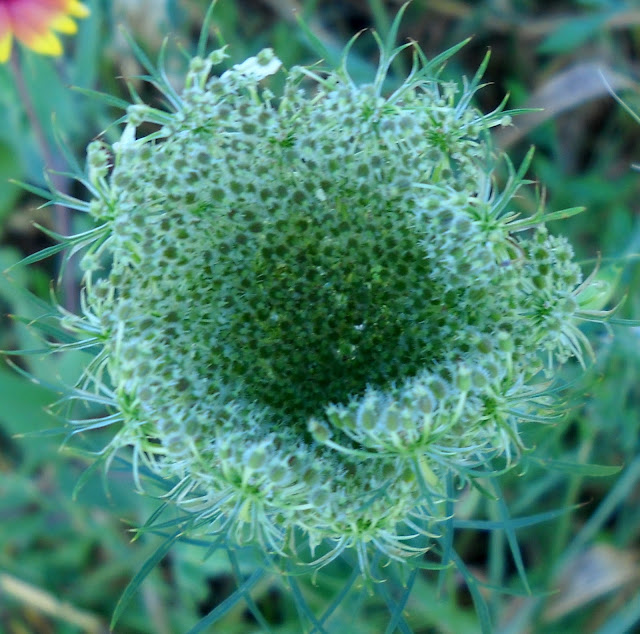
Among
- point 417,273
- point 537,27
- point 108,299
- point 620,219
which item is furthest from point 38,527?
point 537,27

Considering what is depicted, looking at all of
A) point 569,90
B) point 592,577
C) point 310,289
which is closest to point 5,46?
point 310,289

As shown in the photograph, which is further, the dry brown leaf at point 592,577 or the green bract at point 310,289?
the dry brown leaf at point 592,577

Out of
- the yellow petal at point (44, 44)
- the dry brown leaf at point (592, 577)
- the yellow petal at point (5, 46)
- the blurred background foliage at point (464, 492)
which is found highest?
the yellow petal at point (5, 46)

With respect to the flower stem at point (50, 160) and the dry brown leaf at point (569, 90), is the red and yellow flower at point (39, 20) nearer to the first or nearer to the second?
the flower stem at point (50, 160)

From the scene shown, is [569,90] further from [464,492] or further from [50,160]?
[50,160]

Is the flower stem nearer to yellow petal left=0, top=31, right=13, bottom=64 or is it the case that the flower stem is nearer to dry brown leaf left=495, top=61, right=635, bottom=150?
yellow petal left=0, top=31, right=13, bottom=64

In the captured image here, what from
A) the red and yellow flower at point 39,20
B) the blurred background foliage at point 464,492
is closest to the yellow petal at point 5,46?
the red and yellow flower at point 39,20

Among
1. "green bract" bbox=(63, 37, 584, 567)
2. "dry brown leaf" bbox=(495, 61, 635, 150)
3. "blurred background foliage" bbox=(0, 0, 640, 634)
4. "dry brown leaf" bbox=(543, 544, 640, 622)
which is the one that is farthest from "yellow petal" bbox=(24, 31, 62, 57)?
"dry brown leaf" bbox=(543, 544, 640, 622)
